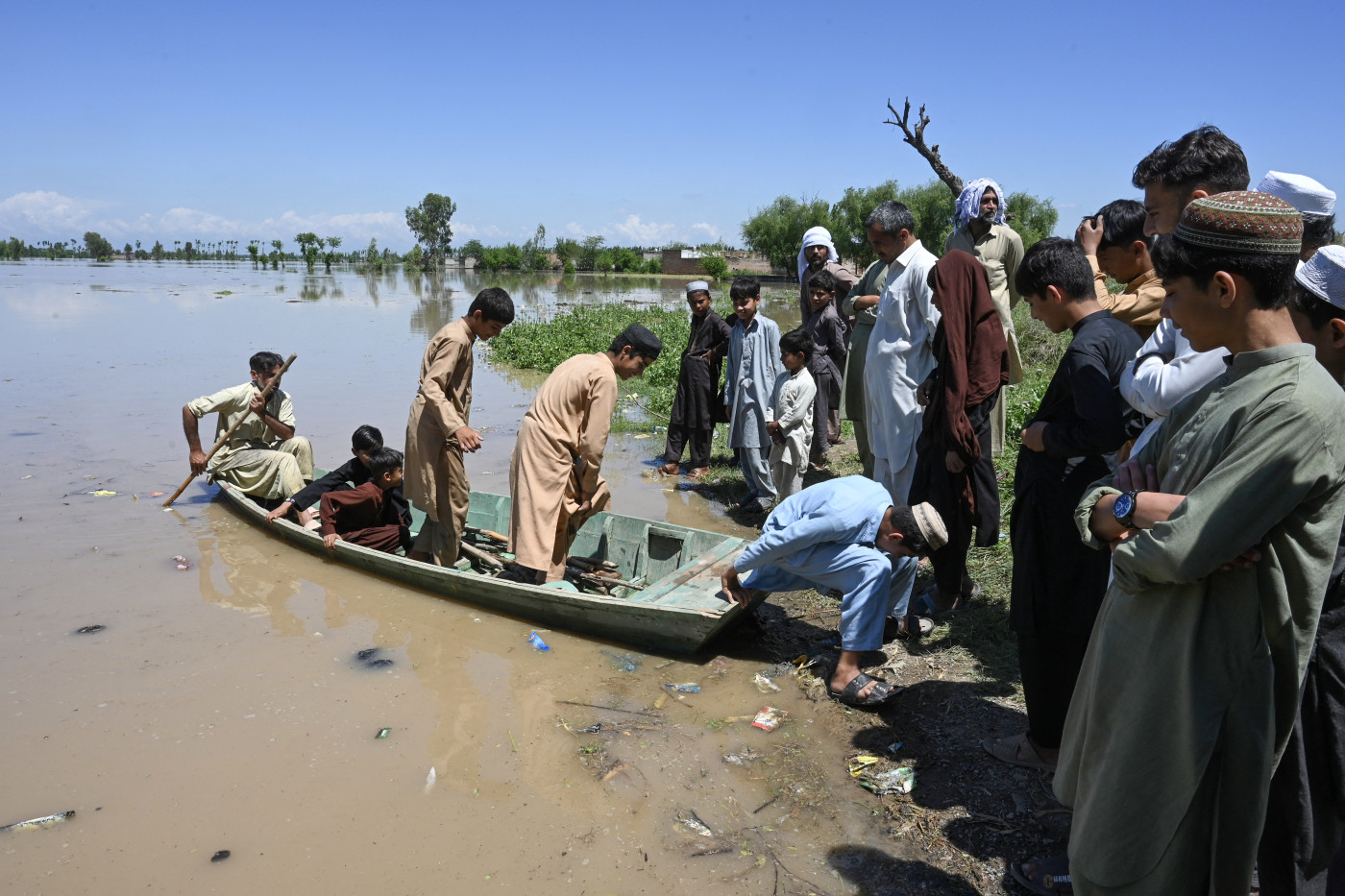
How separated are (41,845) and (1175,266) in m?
4.01

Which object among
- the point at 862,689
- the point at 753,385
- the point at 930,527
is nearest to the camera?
the point at 930,527

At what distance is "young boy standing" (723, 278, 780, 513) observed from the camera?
6344 millimetres

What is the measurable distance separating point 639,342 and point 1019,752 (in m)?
2.61

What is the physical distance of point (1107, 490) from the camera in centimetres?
176

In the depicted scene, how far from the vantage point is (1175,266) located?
1.55m

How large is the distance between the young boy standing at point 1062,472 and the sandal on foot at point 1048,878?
56cm

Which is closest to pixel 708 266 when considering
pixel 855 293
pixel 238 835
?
pixel 855 293

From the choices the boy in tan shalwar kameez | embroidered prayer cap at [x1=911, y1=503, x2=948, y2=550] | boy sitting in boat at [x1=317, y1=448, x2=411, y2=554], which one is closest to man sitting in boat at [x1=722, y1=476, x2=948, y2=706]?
embroidered prayer cap at [x1=911, y1=503, x2=948, y2=550]

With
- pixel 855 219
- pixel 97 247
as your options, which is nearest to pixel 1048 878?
pixel 855 219

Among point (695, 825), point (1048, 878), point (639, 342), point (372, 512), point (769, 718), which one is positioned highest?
point (639, 342)

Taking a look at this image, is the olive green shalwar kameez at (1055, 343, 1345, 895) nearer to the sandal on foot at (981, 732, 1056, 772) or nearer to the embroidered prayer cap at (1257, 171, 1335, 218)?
the embroidered prayer cap at (1257, 171, 1335, 218)

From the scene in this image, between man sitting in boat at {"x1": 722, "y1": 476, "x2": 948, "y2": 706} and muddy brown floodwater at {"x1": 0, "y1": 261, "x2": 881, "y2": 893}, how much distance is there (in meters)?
0.34

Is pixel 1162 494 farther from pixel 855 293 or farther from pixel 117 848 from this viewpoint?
pixel 855 293

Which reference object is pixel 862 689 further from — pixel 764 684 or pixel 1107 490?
pixel 1107 490
